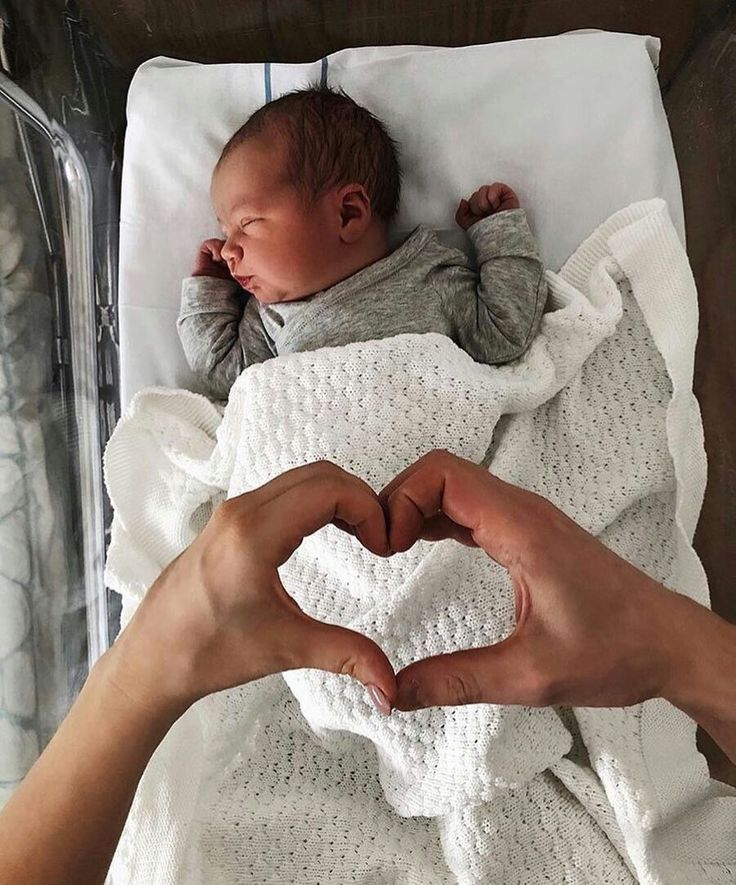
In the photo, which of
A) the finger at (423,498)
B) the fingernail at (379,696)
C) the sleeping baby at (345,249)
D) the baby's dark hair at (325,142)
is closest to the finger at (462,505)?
A: the finger at (423,498)

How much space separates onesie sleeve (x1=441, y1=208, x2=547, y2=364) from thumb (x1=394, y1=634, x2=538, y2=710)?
44cm

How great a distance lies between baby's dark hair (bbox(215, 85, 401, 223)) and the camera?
96 centimetres

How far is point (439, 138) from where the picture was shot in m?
1.04

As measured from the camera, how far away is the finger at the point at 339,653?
1.77 feet

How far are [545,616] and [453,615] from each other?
9.4 inches

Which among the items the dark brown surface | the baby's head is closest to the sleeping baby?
the baby's head

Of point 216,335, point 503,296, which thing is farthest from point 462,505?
point 216,335

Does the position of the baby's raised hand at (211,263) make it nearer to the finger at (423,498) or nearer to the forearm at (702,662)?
the finger at (423,498)

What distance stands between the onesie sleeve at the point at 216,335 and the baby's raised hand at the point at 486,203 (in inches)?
10.6

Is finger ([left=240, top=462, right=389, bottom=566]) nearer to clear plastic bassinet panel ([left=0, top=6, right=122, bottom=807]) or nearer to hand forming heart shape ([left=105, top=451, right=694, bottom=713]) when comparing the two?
hand forming heart shape ([left=105, top=451, right=694, bottom=713])

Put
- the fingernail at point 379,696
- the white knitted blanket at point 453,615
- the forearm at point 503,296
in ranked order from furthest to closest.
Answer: the forearm at point 503,296 → the white knitted blanket at point 453,615 → the fingernail at point 379,696

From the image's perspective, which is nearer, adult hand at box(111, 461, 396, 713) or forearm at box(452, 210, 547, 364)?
adult hand at box(111, 461, 396, 713)

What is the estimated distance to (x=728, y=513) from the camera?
1.02 m

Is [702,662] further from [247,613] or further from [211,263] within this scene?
[211,263]
